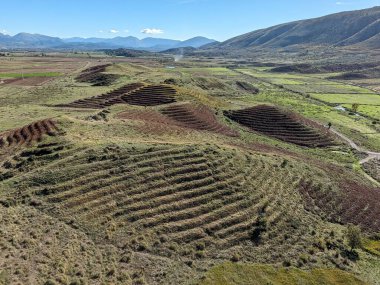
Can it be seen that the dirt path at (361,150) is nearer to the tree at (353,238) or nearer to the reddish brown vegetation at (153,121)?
the tree at (353,238)

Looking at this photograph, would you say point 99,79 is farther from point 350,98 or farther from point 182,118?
point 350,98

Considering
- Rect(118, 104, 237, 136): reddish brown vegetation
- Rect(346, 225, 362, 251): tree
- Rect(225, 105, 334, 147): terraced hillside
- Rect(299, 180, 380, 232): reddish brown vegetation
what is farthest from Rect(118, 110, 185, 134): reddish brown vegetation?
Rect(346, 225, 362, 251): tree

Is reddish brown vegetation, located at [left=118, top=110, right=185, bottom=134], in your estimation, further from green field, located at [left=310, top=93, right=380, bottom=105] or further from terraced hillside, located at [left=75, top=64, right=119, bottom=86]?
green field, located at [left=310, top=93, right=380, bottom=105]

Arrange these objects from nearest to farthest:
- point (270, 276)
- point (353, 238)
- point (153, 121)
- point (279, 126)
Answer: point (270, 276)
point (353, 238)
point (153, 121)
point (279, 126)

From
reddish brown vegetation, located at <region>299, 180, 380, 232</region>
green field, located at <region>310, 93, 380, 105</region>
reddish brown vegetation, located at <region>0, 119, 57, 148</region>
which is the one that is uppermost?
reddish brown vegetation, located at <region>0, 119, 57, 148</region>

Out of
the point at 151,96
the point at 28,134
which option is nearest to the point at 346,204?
the point at 28,134
